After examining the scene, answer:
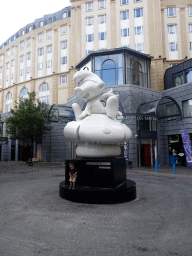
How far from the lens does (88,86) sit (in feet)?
24.5

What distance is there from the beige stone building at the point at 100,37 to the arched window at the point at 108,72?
18.4ft

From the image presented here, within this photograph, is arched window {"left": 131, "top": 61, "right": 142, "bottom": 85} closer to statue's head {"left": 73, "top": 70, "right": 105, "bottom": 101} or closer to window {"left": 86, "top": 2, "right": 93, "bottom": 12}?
window {"left": 86, "top": 2, "right": 93, "bottom": 12}

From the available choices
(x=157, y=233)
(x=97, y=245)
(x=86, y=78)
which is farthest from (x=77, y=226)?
(x=86, y=78)

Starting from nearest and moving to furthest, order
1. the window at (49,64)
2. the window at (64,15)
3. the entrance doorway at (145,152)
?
1. the entrance doorway at (145,152)
2. the window at (49,64)
3. the window at (64,15)

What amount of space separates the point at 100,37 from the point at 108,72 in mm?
8336

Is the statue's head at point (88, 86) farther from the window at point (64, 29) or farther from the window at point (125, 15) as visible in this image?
the window at point (64, 29)

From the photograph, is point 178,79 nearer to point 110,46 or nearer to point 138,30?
point 138,30

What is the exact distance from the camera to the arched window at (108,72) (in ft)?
65.7

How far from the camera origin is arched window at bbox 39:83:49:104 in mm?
29175

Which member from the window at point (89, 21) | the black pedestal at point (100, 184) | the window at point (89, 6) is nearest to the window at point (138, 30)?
the window at point (89, 21)

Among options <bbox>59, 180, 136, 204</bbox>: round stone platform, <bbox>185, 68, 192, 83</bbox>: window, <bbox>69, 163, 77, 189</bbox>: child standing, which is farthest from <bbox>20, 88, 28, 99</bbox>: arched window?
<bbox>59, 180, 136, 204</bbox>: round stone platform

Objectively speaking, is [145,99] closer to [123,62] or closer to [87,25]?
[123,62]

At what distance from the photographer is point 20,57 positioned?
109ft

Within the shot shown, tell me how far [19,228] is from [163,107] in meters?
18.5
